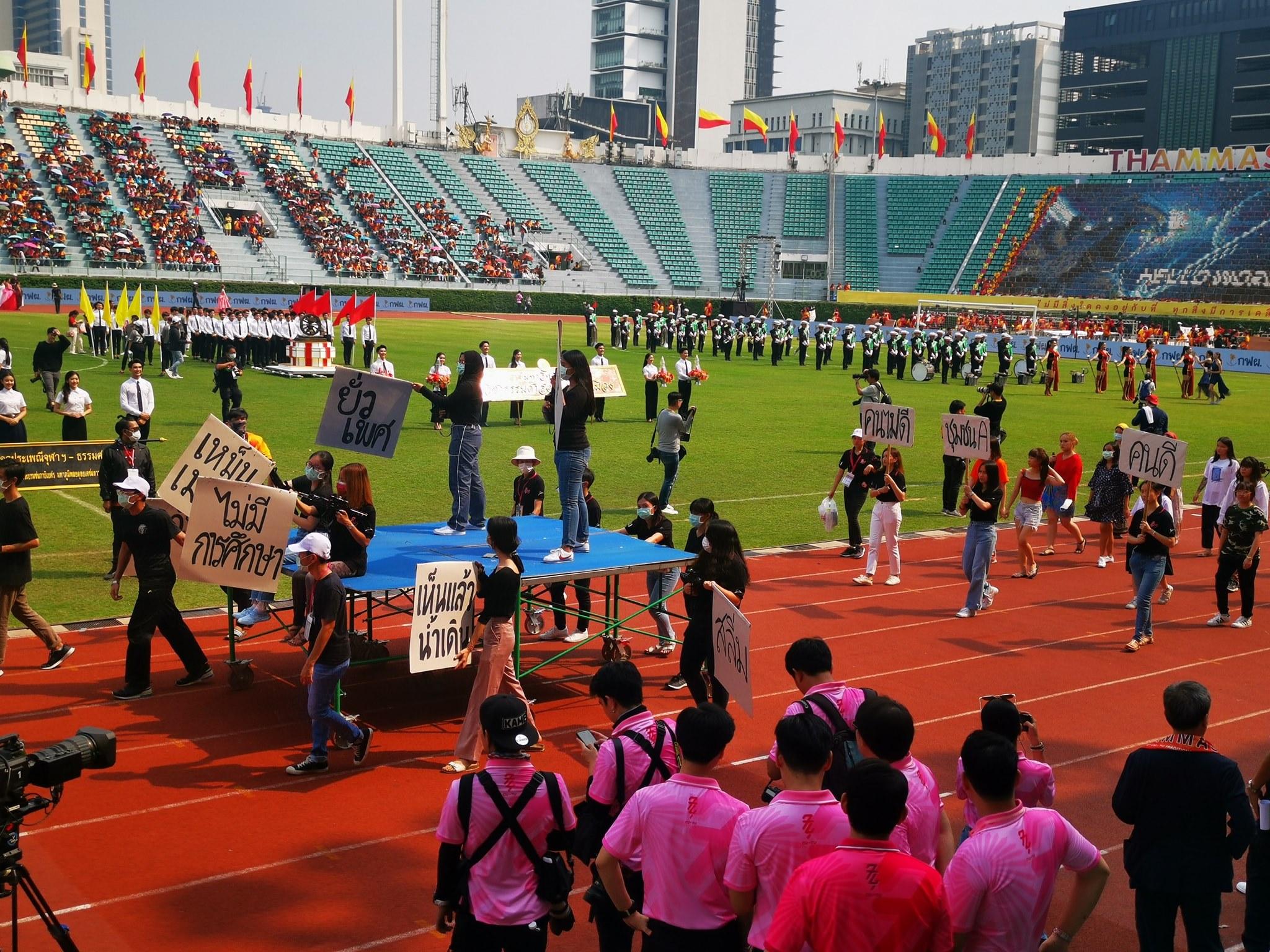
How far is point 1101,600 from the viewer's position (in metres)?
15.0

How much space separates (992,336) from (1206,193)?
26.6 metres

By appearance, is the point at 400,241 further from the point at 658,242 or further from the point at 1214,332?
the point at 1214,332

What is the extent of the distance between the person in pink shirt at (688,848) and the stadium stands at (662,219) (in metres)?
73.9

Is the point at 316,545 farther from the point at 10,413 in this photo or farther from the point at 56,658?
the point at 10,413

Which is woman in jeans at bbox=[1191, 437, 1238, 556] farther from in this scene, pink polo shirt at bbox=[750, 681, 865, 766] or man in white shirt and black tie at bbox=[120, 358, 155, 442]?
man in white shirt and black tie at bbox=[120, 358, 155, 442]

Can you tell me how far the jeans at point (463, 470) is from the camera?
38.9 feet

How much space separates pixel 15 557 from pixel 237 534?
271 cm

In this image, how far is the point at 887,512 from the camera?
1521cm

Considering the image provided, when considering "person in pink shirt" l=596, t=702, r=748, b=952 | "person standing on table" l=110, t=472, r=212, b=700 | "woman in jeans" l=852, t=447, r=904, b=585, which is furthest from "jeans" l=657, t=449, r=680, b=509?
"person in pink shirt" l=596, t=702, r=748, b=952

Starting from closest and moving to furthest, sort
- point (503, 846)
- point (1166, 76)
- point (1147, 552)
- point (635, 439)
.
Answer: point (503, 846) → point (1147, 552) → point (635, 439) → point (1166, 76)

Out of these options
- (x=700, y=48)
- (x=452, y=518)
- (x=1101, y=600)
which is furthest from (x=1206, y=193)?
(x=700, y=48)

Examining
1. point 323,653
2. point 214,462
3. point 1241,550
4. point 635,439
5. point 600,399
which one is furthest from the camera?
point 600,399

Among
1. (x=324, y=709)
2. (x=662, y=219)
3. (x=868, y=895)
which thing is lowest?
(x=324, y=709)

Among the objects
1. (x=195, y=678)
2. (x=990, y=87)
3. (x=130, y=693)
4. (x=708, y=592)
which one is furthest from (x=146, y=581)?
(x=990, y=87)
